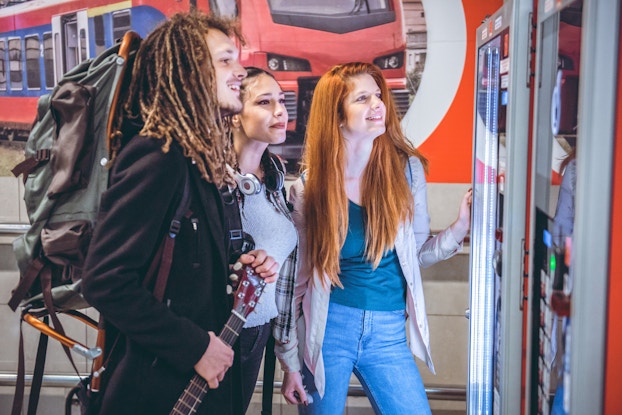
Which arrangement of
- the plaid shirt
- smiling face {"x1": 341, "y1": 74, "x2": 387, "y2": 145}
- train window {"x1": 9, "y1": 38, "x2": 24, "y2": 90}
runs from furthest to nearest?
train window {"x1": 9, "y1": 38, "x2": 24, "y2": 90}
smiling face {"x1": 341, "y1": 74, "x2": 387, "y2": 145}
the plaid shirt

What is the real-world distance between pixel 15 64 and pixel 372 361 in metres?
2.57

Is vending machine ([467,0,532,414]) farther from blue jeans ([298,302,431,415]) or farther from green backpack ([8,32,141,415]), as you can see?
green backpack ([8,32,141,415])

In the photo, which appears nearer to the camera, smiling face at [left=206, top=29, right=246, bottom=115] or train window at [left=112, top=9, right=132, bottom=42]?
smiling face at [left=206, top=29, right=246, bottom=115]

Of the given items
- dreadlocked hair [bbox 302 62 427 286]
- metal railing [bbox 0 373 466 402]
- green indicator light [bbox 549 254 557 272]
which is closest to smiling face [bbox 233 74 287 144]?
dreadlocked hair [bbox 302 62 427 286]

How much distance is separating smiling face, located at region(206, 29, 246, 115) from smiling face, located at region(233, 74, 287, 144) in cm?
47

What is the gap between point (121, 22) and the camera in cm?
375

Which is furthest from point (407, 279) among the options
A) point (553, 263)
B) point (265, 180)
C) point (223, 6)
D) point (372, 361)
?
point (223, 6)

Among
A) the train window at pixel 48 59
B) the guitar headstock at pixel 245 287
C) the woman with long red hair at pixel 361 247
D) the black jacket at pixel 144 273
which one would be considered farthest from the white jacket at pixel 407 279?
the train window at pixel 48 59

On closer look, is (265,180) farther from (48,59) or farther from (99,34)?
(48,59)

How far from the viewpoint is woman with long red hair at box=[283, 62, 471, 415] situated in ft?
8.16

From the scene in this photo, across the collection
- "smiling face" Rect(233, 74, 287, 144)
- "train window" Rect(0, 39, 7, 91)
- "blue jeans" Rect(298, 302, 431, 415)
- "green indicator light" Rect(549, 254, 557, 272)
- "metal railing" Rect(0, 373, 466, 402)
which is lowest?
"metal railing" Rect(0, 373, 466, 402)

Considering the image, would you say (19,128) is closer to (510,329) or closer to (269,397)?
(269,397)

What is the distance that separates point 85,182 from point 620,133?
130 cm

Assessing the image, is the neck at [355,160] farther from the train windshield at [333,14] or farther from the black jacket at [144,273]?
the train windshield at [333,14]
